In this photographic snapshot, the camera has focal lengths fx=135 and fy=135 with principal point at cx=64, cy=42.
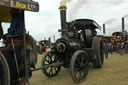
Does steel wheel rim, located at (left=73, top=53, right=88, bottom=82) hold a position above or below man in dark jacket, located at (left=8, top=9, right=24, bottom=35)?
below

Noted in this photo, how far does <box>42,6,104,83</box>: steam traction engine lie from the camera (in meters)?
4.17

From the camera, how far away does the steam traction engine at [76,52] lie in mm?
4172

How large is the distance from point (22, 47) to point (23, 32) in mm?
307

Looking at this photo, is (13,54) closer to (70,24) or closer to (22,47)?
(22,47)

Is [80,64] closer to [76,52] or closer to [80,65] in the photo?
[80,65]

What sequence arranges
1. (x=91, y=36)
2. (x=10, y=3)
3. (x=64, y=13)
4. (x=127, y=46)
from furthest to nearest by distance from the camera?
(x=127, y=46)
(x=64, y=13)
(x=91, y=36)
(x=10, y=3)

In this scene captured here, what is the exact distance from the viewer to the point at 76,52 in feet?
13.4

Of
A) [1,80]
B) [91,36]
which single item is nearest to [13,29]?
[1,80]

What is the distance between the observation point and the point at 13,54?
2.53 metres

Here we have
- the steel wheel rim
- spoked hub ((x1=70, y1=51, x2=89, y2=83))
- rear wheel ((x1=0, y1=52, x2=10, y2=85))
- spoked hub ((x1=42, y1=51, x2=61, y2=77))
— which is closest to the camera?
rear wheel ((x1=0, y1=52, x2=10, y2=85))

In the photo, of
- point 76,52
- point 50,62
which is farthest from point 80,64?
point 50,62

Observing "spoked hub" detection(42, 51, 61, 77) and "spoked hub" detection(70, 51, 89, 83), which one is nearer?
"spoked hub" detection(70, 51, 89, 83)

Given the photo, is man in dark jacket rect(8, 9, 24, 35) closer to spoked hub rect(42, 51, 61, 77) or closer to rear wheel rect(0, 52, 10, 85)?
rear wheel rect(0, 52, 10, 85)

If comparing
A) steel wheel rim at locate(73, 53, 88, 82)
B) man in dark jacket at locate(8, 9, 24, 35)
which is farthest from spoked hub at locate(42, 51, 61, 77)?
man in dark jacket at locate(8, 9, 24, 35)
